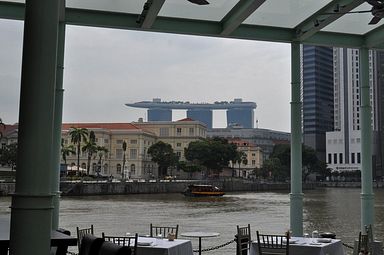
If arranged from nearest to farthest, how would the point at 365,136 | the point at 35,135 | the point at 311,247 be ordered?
the point at 35,135 → the point at 311,247 → the point at 365,136

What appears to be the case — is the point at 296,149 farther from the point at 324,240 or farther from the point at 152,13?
the point at 152,13

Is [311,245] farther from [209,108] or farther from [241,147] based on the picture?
[209,108]

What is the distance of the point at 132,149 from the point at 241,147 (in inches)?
778

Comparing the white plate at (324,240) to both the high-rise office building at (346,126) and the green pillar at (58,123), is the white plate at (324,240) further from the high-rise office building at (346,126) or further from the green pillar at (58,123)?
the high-rise office building at (346,126)

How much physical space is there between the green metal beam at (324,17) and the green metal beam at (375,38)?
97cm

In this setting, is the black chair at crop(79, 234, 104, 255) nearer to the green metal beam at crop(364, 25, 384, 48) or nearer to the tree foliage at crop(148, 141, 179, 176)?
the green metal beam at crop(364, 25, 384, 48)

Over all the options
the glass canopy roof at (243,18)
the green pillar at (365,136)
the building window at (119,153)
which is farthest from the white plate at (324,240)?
the building window at (119,153)

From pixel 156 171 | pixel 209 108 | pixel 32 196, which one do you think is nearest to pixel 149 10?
pixel 32 196

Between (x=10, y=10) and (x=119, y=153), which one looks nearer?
(x=10, y=10)

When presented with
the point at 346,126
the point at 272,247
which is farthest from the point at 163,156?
the point at 272,247

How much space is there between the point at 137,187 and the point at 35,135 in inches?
1795

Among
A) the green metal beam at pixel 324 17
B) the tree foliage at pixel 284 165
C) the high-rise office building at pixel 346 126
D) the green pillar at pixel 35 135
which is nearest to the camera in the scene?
the green pillar at pixel 35 135

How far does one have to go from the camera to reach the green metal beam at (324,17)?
17.8ft

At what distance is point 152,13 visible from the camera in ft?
18.5
